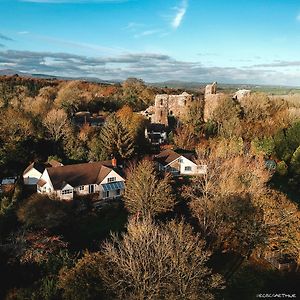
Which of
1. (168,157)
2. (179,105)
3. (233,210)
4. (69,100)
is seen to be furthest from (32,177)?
(179,105)

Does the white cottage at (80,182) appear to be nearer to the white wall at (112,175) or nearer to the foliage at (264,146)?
the white wall at (112,175)

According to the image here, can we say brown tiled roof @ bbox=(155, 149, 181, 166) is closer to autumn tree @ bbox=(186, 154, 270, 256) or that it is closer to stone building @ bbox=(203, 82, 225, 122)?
autumn tree @ bbox=(186, 154, 270, 256)

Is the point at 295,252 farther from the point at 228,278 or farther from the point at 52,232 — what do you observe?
the point at 52,232

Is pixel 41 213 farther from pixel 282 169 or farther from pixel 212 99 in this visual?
pixel 212 99

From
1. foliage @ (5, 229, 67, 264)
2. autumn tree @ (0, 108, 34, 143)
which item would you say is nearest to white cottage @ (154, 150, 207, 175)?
autumn tree @ (0, 108, 34, 143)

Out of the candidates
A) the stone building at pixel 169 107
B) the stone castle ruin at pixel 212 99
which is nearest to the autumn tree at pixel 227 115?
the stone castle ruin at pixel 212 99

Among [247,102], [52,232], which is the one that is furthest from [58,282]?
[247,102]
